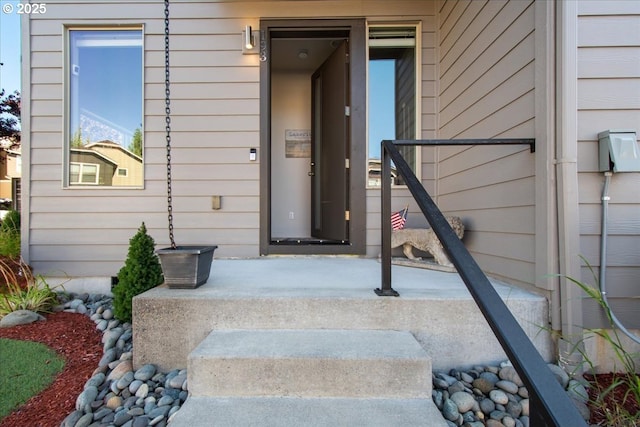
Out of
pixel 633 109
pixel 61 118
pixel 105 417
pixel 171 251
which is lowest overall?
pixel 105 417

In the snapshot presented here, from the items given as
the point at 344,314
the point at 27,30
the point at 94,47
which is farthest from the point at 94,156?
the point at 344,314

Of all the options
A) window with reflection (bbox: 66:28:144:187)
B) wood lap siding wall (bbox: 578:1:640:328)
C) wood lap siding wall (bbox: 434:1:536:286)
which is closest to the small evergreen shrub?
window with reflection (bbox: 66:28:144:187)

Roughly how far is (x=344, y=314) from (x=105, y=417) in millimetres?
1142

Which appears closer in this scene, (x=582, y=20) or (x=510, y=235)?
(x=582, y=20)

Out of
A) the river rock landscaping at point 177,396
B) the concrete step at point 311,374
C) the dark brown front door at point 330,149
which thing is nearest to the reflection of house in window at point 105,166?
the river rock landscaping at point 177,396

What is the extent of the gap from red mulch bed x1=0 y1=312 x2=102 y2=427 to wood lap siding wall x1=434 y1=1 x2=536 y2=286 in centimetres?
248

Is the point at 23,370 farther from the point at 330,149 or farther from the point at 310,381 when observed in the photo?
the point at 330,149

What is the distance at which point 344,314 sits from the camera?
1606 millimetres

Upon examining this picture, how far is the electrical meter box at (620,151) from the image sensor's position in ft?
4.91

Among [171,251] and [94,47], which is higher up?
[94,47]

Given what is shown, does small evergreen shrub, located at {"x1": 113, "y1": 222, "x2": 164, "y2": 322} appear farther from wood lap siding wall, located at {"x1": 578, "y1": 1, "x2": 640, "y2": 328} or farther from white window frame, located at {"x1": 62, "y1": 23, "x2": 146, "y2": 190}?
wood lap siding wall, located at {"x1": 578, "y1": 1, "x2": 640, "y2": 328}

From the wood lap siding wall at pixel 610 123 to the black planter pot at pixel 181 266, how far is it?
6.68 feet

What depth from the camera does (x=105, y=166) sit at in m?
3.05

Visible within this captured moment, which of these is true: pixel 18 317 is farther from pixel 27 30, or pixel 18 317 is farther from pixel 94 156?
pixel 27 30
